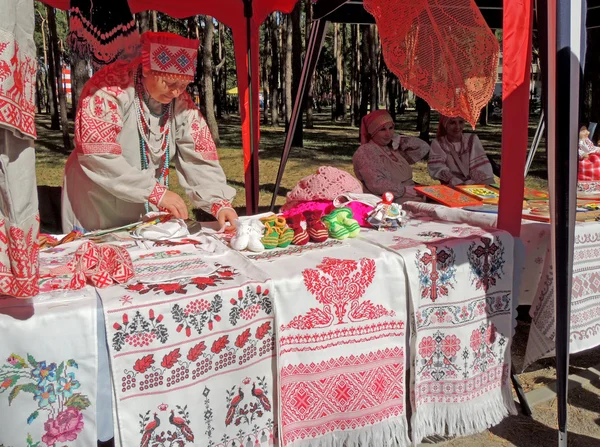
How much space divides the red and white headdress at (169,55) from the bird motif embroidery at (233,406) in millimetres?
1418

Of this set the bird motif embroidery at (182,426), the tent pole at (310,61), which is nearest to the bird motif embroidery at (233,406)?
the bird motif embroidery at (182,426)

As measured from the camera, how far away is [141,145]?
2.57m

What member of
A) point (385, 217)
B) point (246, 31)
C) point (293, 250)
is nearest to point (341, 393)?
point (293, 250)

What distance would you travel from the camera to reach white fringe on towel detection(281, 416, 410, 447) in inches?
79.3

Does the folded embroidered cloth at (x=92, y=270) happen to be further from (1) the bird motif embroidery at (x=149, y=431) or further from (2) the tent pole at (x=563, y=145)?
(2) the tent pole at (x=563, y=145)

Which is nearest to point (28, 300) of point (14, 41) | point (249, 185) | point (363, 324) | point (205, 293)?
point (205, 293)

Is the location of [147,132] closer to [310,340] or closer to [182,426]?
[310,340]

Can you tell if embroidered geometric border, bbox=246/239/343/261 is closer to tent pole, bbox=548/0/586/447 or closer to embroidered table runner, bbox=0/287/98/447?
embroidered table runner, bbox=0/287/98/447

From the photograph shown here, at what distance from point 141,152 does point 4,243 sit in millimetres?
1291

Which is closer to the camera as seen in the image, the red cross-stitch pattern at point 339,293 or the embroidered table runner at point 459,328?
the red cross-stitch pattern at point 339,293

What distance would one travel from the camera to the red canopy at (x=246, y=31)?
A: 475 cm

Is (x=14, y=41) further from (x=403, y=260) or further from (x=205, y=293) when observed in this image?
(x=403, y=260)

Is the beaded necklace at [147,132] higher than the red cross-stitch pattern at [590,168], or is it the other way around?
the beaded necklace at [147,132]

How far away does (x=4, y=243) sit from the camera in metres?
1.35
